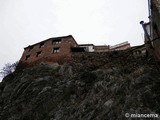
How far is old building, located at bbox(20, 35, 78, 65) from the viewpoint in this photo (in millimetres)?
33094

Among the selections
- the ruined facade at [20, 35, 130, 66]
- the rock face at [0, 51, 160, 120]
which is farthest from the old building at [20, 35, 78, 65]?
the rock face at [0, 51, 160, 120]

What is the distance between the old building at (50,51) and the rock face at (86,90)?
2432 mm

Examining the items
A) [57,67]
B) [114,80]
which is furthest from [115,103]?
[57,67]

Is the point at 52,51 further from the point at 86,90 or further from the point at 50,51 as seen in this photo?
the point at 86,90

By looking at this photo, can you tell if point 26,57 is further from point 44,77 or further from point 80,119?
point 80,119

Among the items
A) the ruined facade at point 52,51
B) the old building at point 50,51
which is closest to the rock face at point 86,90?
the ruined facade at point 52,51

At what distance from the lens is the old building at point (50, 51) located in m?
33.1

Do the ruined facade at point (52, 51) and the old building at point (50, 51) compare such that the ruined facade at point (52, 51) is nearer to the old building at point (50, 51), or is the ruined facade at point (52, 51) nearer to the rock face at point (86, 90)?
the old building at point (50, 51)

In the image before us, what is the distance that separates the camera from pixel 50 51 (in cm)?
3509

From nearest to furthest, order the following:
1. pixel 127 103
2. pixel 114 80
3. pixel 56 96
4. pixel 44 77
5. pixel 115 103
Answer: pixel 127 103
pixel 115 103
pixel 114 80
pixel 56 96
pixel 44 77

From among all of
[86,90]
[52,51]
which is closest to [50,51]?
[52,51]

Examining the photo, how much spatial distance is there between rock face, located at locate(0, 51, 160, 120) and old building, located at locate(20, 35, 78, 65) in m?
2.43

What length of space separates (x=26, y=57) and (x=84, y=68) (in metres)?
14.8

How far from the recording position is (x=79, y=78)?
81.7 ft
